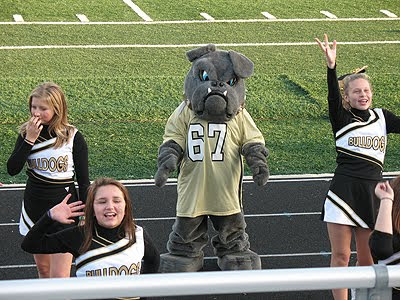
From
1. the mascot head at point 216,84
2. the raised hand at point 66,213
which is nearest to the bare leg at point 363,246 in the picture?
the mascot head at point 216,84

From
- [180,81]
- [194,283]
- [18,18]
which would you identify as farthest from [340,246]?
[18,18]

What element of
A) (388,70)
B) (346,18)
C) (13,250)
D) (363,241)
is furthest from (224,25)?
(363,241)

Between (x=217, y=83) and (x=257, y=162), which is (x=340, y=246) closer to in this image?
(x=257, y=162)

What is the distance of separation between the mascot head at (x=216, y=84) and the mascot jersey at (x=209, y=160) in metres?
0.07

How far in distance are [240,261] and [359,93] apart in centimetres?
147

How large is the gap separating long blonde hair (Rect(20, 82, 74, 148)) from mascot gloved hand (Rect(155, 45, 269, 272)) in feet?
2.31

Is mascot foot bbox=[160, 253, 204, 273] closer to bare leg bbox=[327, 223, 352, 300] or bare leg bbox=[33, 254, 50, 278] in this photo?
bare leg bbox=[33, 254, 50, 278]

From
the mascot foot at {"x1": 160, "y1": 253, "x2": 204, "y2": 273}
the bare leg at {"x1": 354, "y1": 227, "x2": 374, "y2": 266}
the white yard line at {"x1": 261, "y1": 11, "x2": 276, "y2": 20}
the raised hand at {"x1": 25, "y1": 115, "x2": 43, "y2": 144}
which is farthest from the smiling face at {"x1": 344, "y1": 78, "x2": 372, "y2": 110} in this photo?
the white yard line at {"x1": 261, "y1": 11, "x2": 276, "y2": 20}

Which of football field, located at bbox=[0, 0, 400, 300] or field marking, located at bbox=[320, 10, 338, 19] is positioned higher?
field marking, located at bbox=[320, 10, 338, 19]

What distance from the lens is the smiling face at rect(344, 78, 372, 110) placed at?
5707 millimetres

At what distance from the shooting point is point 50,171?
18.2 feet

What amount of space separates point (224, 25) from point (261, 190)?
8599 millimetres

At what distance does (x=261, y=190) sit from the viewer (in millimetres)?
8531

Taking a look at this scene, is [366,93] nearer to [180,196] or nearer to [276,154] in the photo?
[180,196]
